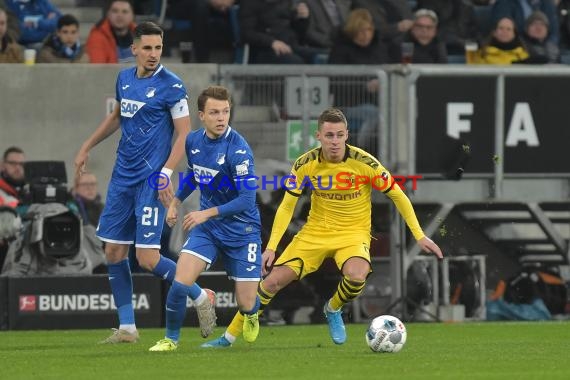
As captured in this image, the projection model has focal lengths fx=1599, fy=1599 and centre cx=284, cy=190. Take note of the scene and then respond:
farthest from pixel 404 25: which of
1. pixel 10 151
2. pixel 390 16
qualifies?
pixel 10 151

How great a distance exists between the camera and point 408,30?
1869 centimetres

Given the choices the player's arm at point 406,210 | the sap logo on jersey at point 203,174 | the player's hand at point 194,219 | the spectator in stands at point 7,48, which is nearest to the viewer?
the player's hand at point 194,219

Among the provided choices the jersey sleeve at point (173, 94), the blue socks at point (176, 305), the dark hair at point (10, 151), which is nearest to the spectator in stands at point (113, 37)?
the dark hair at point (10, 151)

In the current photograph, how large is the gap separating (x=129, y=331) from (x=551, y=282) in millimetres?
6218

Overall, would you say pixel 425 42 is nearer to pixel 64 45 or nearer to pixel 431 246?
pixel 64 45

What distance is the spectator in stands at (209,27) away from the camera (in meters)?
18.4

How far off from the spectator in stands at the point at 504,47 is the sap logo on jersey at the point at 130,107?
7007mm

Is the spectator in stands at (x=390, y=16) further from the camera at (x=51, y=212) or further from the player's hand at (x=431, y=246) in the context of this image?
the player's hand at (x=431, y=246)

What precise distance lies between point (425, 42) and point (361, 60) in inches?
39.9

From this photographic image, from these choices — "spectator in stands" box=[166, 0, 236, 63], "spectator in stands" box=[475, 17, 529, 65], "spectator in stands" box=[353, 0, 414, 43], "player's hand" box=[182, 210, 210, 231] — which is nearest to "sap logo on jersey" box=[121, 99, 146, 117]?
"player's hand" box=[182, 210, 210, 231]

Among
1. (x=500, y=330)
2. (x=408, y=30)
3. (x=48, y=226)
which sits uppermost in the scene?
(x=408, y=30)

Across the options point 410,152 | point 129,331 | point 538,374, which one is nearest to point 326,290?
point 410,152

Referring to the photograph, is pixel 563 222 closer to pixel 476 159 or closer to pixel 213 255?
pixel 476 159

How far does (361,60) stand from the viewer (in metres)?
17.5
